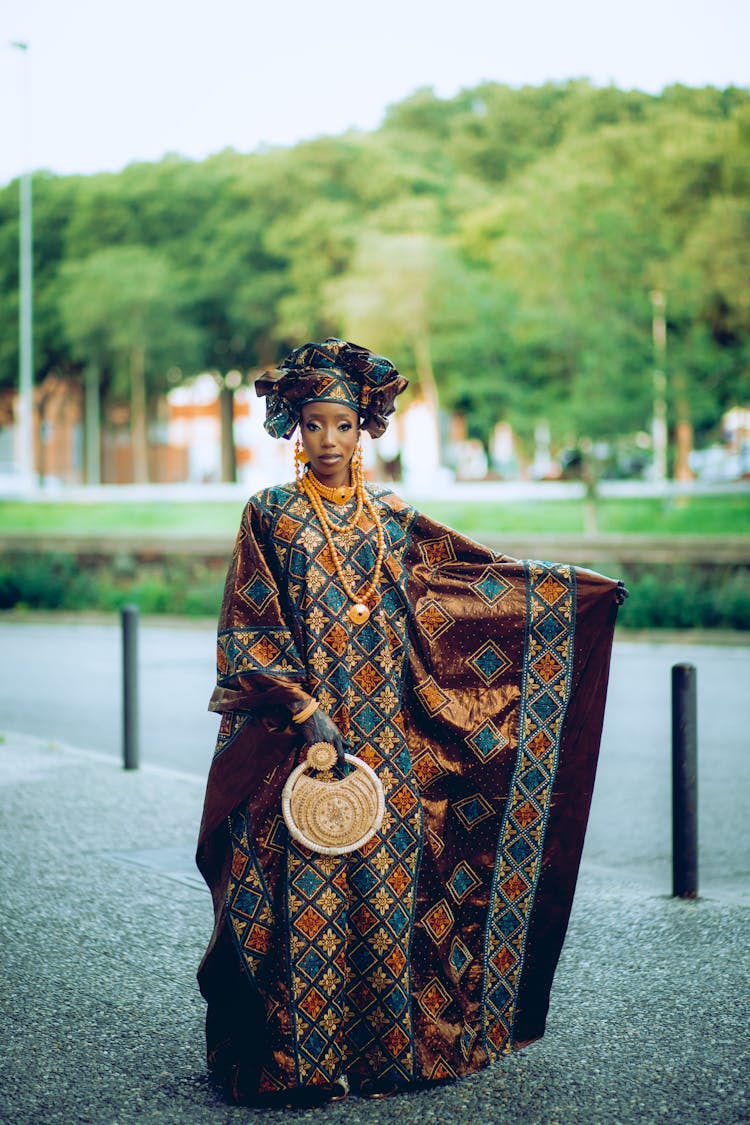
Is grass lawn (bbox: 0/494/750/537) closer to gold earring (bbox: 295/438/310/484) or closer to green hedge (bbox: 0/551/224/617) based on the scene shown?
green hedge (bbox: 0/551/224/617)

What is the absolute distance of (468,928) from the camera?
404 cm

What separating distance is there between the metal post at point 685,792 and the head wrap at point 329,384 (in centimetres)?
248

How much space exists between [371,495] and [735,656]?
11999mm

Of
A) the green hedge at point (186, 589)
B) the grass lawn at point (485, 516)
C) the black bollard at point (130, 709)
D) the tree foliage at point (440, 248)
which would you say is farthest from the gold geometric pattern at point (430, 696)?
the tree foliage at point (440, 248)

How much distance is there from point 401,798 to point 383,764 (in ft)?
0.35

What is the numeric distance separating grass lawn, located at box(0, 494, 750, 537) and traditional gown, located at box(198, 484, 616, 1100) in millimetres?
18371

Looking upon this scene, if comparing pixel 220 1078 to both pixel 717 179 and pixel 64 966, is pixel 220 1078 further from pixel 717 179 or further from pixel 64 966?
pixel 717 179

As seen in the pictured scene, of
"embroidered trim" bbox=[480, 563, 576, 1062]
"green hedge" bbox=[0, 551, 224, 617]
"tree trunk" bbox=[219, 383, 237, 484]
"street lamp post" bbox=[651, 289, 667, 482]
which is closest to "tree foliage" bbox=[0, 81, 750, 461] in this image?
"street lamp post" bbox=[651, 289, 667, 482]

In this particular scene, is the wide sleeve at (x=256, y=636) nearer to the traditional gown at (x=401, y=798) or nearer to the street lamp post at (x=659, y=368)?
the traditional gown at (x=401, y=798)

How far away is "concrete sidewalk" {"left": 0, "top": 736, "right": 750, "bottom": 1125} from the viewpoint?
12.6 ft

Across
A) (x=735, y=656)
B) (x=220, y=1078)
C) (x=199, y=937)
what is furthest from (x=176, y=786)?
(x=735, y=656)

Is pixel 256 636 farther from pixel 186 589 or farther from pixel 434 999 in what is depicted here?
pixel 186 589

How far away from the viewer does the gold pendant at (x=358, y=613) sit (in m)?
3.95

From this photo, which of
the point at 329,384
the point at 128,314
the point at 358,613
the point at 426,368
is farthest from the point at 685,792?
the point at 128,314
